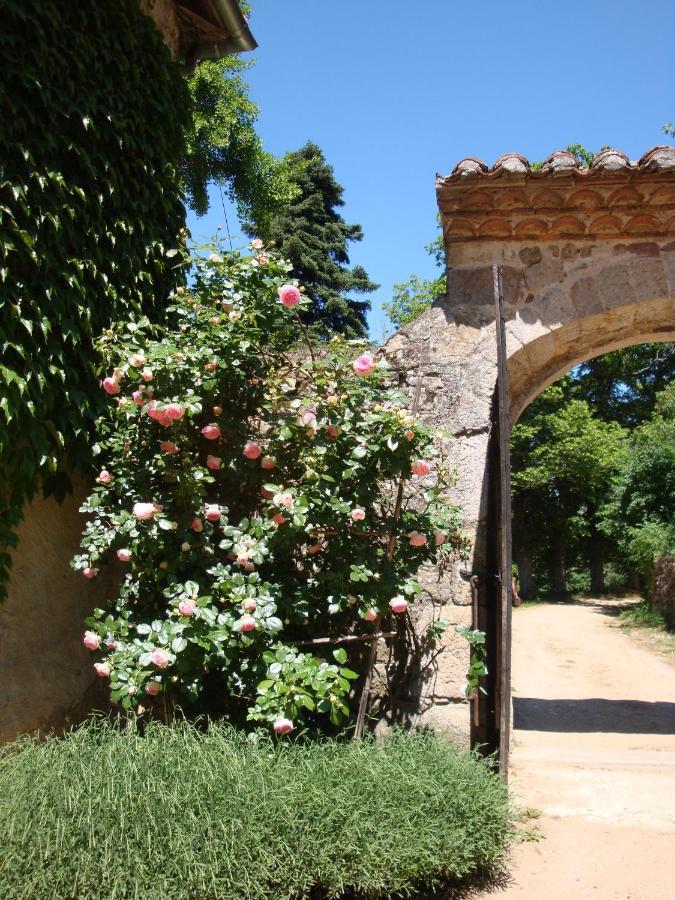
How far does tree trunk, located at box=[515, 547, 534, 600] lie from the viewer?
→ 2164 cm

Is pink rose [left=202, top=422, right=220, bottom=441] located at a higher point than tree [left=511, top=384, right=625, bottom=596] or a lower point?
lower

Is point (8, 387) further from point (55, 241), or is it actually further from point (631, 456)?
point (631, 456)

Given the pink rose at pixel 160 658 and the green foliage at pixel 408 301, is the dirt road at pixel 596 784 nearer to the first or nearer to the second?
the pink rose at pixel 160 658

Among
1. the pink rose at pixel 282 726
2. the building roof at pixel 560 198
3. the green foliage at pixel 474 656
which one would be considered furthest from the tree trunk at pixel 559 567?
the pink rose at pixel 282 726

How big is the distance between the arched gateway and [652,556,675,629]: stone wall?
9558 mm

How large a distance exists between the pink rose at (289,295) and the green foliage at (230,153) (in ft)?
29.3

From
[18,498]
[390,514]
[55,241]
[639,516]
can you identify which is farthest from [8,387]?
[639,516]

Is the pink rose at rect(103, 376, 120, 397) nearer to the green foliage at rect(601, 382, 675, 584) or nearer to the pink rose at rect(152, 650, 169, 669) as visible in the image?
the pink rose at rect(152, 650, 169, 669)

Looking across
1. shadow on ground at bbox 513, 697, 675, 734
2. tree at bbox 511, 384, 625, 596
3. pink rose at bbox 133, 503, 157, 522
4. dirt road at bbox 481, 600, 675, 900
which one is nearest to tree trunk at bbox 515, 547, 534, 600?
tree at bbox 511, 384, 625, 596

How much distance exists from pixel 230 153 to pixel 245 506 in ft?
31.3

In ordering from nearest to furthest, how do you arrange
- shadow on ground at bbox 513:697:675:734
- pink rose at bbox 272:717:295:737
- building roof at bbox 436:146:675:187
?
pink rose at bbox 272:717:295:737, building roof at bbox 436:146:675:187, shadow on ground at bbox 513:697:675:734

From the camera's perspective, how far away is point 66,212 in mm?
3652

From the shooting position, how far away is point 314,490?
3.60 meters

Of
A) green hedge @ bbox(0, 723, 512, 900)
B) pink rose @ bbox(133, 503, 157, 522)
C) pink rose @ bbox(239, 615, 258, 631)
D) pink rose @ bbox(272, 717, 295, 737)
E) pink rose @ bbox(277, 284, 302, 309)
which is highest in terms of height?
pink rose @ bbox(277, 284, 302, 309)
